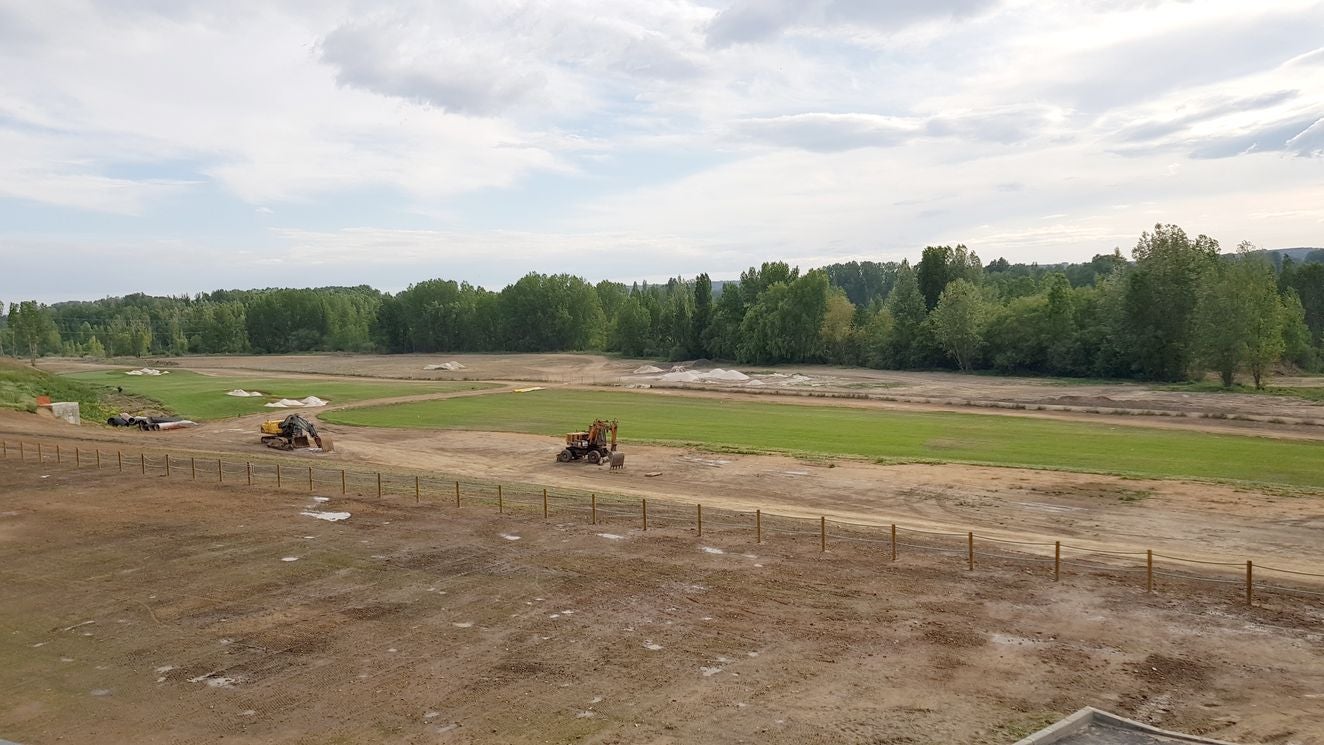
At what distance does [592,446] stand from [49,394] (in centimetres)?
5542

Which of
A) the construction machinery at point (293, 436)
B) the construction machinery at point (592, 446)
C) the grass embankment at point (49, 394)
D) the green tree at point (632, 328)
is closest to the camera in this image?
the construction machinery at point (592, 446)

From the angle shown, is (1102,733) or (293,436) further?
(293,436)

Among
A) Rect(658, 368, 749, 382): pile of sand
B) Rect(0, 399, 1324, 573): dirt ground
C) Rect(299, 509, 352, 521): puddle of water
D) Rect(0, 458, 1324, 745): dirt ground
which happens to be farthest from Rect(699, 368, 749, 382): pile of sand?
Rect(0, 458, 1324, 745): dirt ground

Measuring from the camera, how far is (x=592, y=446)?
45000mm

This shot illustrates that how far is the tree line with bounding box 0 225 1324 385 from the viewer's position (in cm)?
8088

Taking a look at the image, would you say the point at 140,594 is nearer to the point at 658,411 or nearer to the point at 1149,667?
the point at 1149,667

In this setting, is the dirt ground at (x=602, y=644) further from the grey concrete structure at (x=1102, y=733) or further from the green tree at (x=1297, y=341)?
the green tree at (x=1297, y=341)

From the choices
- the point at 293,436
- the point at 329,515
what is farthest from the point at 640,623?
the point at 293,436

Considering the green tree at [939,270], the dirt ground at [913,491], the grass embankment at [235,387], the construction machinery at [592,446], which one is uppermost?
the green tree at [939,270]

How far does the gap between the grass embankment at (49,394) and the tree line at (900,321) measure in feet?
227

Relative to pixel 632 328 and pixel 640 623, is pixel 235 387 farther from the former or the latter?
pixel 640 623

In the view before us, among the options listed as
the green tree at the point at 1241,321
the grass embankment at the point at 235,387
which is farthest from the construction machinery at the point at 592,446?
the green tree at the point at 1241,321

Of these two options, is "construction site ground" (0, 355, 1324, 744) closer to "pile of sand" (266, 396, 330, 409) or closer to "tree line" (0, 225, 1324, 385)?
"pile of sand" (266, 396, 330, 409)

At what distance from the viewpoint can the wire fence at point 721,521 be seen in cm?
2316
